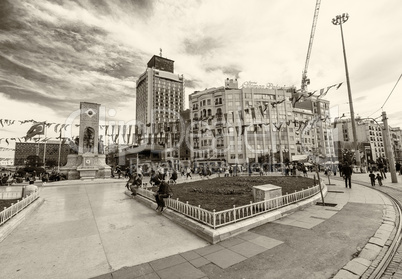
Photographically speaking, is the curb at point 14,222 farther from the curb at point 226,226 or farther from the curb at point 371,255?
the curb at point 371,255

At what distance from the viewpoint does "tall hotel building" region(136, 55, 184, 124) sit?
11025 centimetres

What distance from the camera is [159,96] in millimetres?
113375

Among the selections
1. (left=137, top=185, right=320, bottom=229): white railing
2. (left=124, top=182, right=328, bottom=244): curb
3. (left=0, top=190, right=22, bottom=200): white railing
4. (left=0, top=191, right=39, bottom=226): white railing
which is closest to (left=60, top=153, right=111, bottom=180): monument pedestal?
(left=0, top=190, right=22, bottom=200): white railing

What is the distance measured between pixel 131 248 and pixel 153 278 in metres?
1.81

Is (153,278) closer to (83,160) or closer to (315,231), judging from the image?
(315,231)

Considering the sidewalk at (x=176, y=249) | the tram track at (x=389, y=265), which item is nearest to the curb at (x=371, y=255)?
the tram track at (x=389, y=265)

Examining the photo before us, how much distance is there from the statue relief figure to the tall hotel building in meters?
70.7

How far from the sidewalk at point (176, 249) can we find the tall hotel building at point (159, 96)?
9980 centimetres

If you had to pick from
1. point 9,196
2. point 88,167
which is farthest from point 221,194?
point 88,167

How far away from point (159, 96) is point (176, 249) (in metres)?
114

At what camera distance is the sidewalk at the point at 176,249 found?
13.8 feet

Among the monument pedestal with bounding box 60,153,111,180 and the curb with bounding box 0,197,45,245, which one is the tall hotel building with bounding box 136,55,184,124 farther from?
the curb with bounding box 0,197,45,245

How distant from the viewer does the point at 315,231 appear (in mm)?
6246

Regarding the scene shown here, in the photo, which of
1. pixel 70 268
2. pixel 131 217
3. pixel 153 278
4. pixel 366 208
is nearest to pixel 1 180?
pixel 131 217
